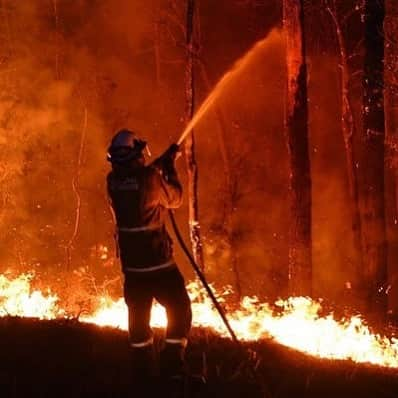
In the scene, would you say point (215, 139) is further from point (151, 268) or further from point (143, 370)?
point (143, 370)

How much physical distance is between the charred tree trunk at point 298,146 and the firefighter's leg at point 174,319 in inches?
205

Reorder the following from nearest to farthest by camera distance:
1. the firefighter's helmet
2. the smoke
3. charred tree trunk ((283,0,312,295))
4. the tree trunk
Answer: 1. the firefighter's helmet
2. charred tree trunk ((283,0,312,295))
3. the tree trunk
4. the smoke

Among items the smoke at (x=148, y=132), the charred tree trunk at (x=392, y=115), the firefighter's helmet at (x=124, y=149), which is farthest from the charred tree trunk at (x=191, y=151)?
the firefighter's helmet at (x=124, y=149)

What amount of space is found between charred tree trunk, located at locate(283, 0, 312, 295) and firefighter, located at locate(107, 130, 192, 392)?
5.04 meters

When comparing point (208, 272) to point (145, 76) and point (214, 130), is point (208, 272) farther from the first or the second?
point (145, 76)

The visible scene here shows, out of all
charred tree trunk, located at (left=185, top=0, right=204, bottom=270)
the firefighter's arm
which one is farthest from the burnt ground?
charred tree trunk, located at (left=185, top=0, right=204, bottom=270)

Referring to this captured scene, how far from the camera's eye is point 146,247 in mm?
6113

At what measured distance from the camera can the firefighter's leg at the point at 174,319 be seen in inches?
240

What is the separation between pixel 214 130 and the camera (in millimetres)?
24484

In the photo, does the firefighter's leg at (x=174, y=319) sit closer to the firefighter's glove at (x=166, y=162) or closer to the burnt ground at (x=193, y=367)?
the burnt ground at (x=193, y=367)

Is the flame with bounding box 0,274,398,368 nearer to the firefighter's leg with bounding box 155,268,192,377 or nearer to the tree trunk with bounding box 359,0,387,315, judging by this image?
the firefighter's leg with bounding box 155,268,192,377

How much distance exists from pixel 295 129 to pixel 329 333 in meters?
3.92

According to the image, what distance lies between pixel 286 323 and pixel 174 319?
2.86m

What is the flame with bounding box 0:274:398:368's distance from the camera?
768 cm
